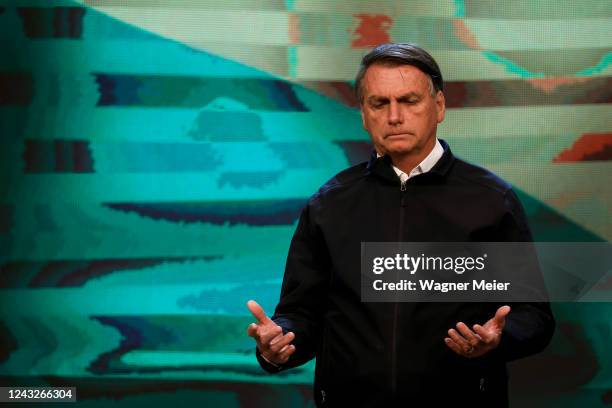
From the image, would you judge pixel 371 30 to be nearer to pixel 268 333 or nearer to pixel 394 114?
pixel 394 114

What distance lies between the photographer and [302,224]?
1.52m

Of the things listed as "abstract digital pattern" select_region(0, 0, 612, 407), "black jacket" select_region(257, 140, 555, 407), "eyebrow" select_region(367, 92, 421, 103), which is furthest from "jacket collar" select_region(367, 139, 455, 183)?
"abstract digital pattern" select_region(0, 0, 612, 407)

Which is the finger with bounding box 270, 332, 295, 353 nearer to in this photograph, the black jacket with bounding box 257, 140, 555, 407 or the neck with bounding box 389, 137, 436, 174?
the black jacket with bounding box 257, 140, 555, 407

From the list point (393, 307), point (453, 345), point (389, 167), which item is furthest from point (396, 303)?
point (389, 167)

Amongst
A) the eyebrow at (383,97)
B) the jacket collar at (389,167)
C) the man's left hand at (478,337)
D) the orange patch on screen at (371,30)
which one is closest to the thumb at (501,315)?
the man's left hand at (478,337)

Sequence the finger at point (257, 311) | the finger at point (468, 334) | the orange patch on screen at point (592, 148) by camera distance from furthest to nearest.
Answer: the orange patch on screen at point (592, 148) → the finger at point (257, 311) → the finger at point (468, 334)

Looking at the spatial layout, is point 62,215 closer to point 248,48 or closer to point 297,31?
point 248,48

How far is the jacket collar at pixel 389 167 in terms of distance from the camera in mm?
1455

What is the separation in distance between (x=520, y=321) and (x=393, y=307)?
0.70ft

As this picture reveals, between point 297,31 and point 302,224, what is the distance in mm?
1077

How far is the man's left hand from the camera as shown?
1.26 m

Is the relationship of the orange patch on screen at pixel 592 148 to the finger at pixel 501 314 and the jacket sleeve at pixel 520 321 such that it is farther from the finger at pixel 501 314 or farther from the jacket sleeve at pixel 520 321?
the finger at pixel 501 314

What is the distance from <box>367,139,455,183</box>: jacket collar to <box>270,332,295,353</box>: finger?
0.34 m

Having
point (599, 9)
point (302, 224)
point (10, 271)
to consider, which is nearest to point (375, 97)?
point (302, 224)
